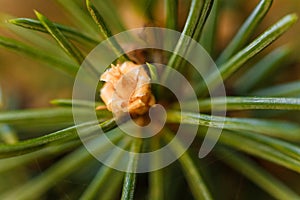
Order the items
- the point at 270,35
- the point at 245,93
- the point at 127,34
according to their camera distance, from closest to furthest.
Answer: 1. the point at 270,35
2. the point at 127,34
3. the point at 245,93

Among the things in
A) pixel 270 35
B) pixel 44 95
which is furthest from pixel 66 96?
pixel 270 35

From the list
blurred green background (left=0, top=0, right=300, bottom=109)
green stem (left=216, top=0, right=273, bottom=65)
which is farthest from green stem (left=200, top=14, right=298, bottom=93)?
blurred green background (left=0, top=0, right=300, bottom=109)

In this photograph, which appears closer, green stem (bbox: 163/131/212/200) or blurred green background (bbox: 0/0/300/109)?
green stem (bbox: 163/131/212/200)

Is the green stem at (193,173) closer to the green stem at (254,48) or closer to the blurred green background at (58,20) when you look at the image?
the green stem at (254,48)

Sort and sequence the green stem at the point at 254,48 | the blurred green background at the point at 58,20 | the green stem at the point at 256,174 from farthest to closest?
the blurred green background at the point at 58,20, the green stem at the point at 256,174, the green stem at the point at 254,48

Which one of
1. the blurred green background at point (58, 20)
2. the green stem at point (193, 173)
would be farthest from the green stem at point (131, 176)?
the blurred green background at point (58, 20)

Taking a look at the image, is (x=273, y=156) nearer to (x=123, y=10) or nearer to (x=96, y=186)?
(x=96, y=186)

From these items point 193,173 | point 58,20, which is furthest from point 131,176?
point 58,20

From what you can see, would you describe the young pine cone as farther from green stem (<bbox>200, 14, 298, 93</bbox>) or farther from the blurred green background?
the blurred green background

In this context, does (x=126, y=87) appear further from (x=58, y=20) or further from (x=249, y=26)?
(x=58, y=20)

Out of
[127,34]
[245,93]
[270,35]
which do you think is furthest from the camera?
[245,93]

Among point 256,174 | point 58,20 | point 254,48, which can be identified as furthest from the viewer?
point 58,20
